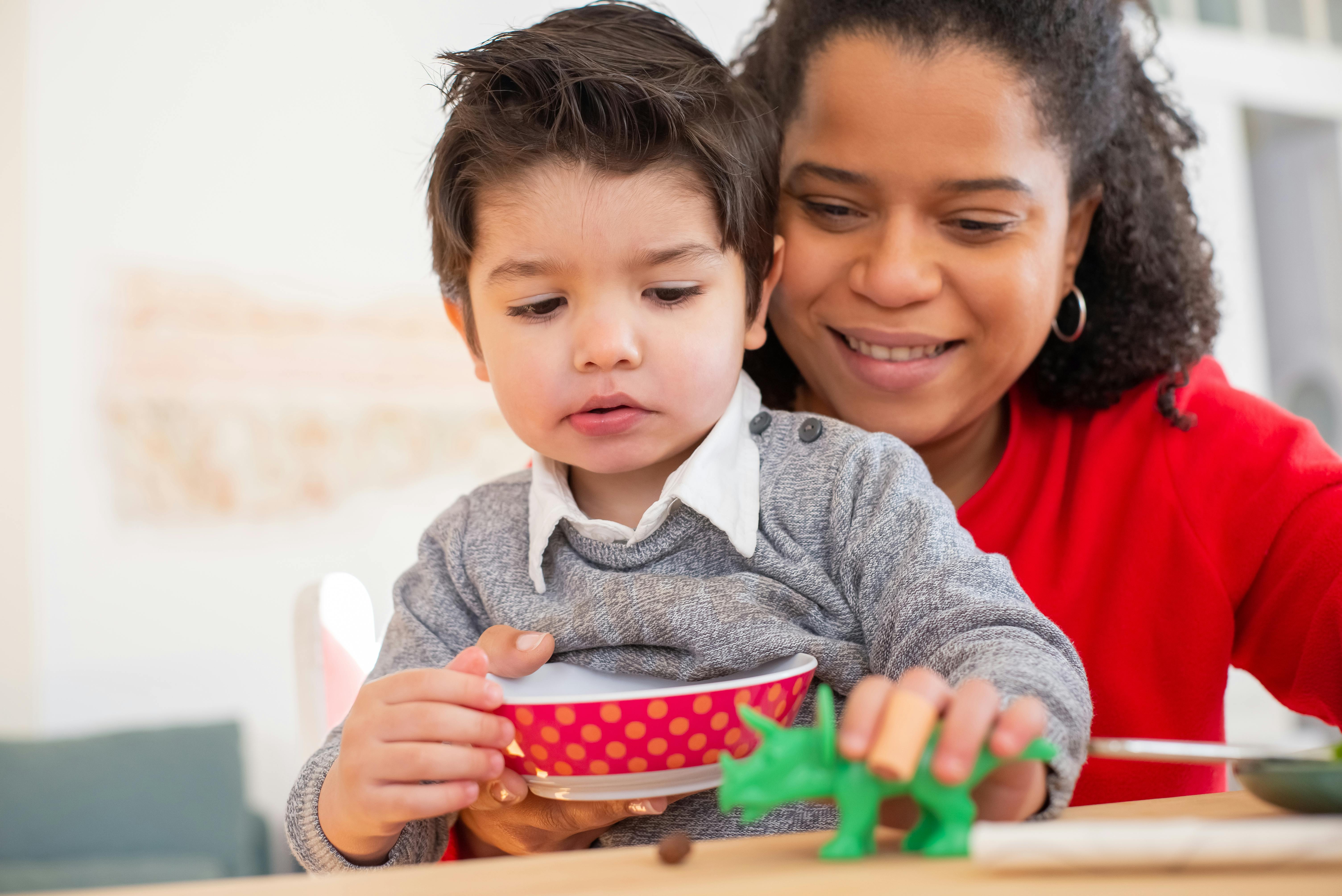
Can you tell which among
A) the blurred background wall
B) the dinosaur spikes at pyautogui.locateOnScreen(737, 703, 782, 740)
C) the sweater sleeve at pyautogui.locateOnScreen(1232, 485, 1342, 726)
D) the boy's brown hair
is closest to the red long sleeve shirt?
the sweater sleeve at pyautogui.locateOnScreen(1232, 485, 1342, 726)

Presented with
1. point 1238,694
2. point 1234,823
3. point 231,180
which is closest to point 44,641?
point 231,180

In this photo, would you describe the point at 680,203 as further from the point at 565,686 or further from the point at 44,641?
the point at 44,641

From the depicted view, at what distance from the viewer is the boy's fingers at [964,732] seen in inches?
20.5

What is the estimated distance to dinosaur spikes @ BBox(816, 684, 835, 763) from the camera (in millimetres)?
522

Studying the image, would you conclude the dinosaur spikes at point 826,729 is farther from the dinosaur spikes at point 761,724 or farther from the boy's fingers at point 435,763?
the boy's fingers at point 435,763

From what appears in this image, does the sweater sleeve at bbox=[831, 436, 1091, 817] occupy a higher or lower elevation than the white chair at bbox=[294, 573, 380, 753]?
higher

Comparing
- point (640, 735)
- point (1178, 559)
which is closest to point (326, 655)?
point (640, 735)

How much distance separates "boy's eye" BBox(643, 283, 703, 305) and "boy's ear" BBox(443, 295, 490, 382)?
204 mm

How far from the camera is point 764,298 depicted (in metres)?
1.15

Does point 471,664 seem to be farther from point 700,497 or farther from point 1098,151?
point 1098,151

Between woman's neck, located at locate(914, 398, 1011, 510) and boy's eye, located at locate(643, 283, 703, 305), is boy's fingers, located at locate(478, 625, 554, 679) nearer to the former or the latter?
boy's eye, located at locate(643, 283, 703, 305)

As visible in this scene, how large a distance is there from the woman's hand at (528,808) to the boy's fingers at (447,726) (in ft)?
0.13

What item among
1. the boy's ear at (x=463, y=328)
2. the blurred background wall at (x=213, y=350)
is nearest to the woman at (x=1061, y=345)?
the boy's ear at (x=463, y=328)

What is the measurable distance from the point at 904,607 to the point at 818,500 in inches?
6.6
